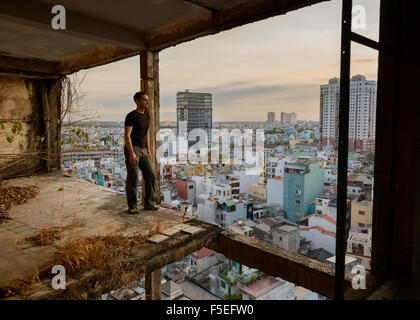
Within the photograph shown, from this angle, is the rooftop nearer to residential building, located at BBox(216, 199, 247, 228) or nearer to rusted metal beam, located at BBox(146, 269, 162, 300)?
residential building, located at BBox(216, 199, 247, 228)

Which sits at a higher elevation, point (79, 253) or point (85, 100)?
point (85, 100)

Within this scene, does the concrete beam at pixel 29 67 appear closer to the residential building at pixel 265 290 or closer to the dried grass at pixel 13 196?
the dried grass at pixel 13 196

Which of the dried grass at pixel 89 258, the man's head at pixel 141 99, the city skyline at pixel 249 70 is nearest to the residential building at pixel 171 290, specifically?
the dried grass at pixel 89 258

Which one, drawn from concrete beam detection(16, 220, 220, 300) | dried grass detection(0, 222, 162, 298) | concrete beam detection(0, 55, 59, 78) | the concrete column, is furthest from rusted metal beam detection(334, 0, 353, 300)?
concrete beam detection(0, 55, 59, 78)

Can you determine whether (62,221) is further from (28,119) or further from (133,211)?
(28,119)

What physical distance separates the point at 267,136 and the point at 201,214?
6.95ft

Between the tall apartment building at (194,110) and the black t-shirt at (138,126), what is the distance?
174 centimetres

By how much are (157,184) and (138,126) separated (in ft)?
4.43

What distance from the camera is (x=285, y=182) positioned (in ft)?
16.8
